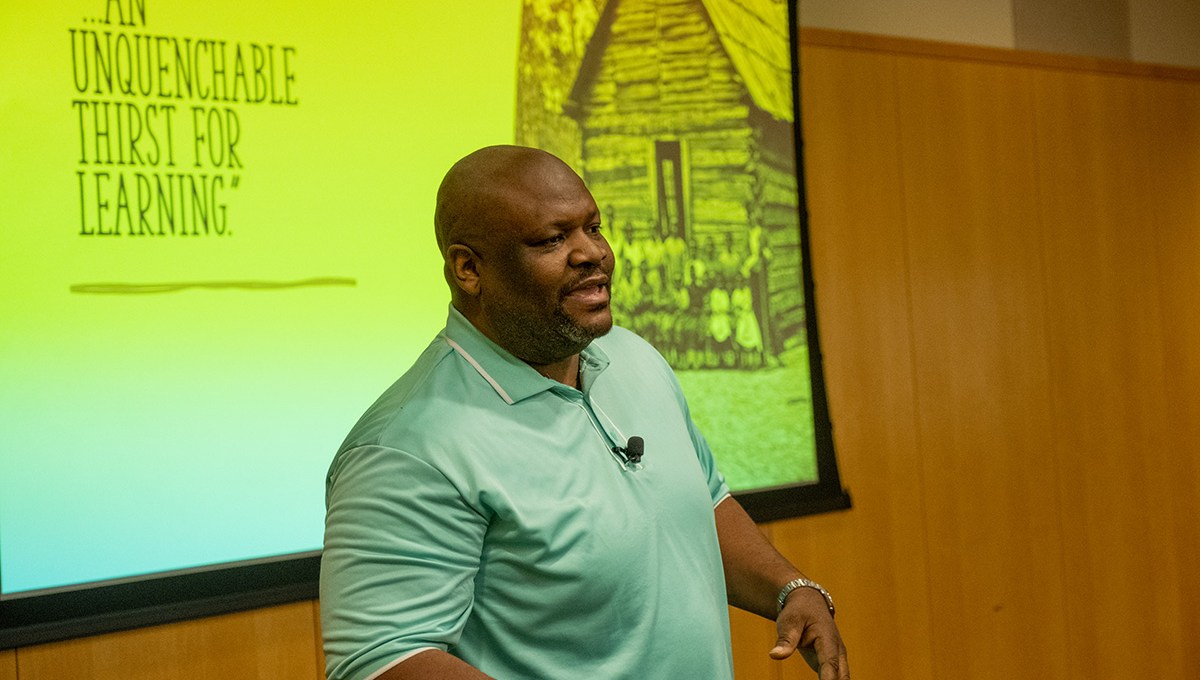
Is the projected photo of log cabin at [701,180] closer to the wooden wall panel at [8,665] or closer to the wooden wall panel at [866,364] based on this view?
the wooden wall panel at [866,364]

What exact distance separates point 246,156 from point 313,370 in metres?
0.42

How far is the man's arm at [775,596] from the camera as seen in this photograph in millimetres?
1312

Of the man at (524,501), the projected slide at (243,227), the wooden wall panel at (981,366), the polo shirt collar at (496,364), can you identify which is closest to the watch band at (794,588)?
the man at (524,501)

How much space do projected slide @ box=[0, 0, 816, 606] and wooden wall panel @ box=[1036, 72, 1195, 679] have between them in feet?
4.41

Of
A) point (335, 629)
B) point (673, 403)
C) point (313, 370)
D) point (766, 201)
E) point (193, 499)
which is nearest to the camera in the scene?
→ point (335, 629)

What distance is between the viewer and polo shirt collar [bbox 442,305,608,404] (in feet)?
4.28

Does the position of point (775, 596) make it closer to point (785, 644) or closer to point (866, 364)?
point (785, 644)

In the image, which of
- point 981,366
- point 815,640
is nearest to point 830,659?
point 815,640

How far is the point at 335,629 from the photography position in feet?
3.81

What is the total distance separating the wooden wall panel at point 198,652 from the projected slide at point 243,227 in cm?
13

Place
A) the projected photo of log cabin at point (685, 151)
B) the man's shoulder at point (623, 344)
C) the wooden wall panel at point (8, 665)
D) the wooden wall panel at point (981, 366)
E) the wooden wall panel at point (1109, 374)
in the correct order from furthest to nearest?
the wooden wall panel at point (1109, 374) < the wooden wall panel at point (981, 366) < the projected photo of log cabin at point (685, 151) < the wooden wall panel at point (8, 665) < the man's shoulder at point (623, 344)

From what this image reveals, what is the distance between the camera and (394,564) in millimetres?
1162

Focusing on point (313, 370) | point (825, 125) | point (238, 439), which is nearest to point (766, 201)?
point (825, 125)

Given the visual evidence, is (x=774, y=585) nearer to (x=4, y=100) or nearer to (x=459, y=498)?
(x=459, y=498)
